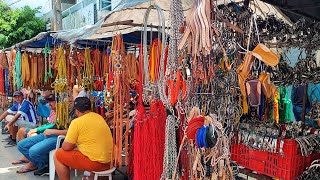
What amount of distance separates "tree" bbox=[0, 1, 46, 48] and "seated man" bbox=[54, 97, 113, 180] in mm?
10594

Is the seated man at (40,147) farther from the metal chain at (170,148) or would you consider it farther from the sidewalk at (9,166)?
the metal chain at (170,148)

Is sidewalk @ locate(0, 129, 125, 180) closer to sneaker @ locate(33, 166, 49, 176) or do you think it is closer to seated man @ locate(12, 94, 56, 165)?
sneaker @ locate(33, 166, 49, 176)

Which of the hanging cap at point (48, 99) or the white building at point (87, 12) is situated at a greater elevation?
the white building at point (87, 12)

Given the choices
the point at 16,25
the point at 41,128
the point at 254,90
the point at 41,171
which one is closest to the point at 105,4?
the point at 16,25

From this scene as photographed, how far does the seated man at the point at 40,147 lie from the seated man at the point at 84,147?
0.69 m

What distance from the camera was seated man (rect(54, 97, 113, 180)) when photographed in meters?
3.26

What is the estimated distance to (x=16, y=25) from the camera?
13.1 m

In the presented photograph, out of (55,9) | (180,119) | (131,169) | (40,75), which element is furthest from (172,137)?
(55,9)

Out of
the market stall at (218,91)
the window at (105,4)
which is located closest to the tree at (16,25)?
the window at (105,4)

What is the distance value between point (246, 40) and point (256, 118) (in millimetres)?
790

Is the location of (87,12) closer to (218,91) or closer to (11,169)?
(11,169)

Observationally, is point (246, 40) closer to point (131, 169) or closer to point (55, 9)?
point (131, 169)

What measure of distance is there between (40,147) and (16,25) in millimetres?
10804

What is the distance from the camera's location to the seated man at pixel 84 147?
326 cm
